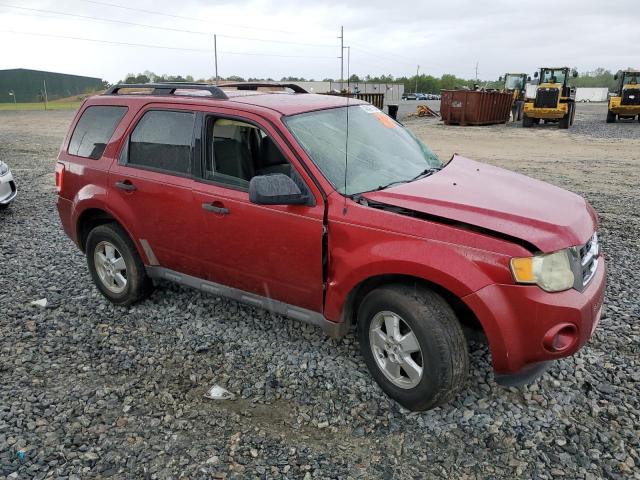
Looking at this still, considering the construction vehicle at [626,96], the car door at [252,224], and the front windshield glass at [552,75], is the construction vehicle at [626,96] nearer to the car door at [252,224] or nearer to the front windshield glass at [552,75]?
the front windshield glass at [552,75]

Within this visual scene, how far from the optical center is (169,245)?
13.8 feet

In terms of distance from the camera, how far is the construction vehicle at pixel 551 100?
913 inches

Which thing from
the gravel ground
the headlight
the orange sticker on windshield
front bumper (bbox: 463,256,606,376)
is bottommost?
the gravel ground

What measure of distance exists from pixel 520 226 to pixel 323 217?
1147 millimetres

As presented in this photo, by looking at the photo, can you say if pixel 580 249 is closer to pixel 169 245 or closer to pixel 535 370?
pixel 535 370

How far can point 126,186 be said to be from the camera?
4254mm

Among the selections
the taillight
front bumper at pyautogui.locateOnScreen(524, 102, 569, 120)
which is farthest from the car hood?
front bumper at pyautogui.locateOnScreen(524, 102, 569, 120)

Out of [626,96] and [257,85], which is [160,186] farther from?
[626,96]

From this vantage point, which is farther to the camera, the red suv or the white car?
the white car

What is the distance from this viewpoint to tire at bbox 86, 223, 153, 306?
4.52 metres

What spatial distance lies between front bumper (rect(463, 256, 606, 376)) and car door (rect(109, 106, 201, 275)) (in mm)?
2204

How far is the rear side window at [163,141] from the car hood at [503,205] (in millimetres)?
1594

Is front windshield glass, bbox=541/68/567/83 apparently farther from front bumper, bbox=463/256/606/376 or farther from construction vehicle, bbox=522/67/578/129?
front bumper, bbox=463/256/606/376

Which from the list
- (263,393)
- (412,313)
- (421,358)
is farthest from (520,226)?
(263,393)
